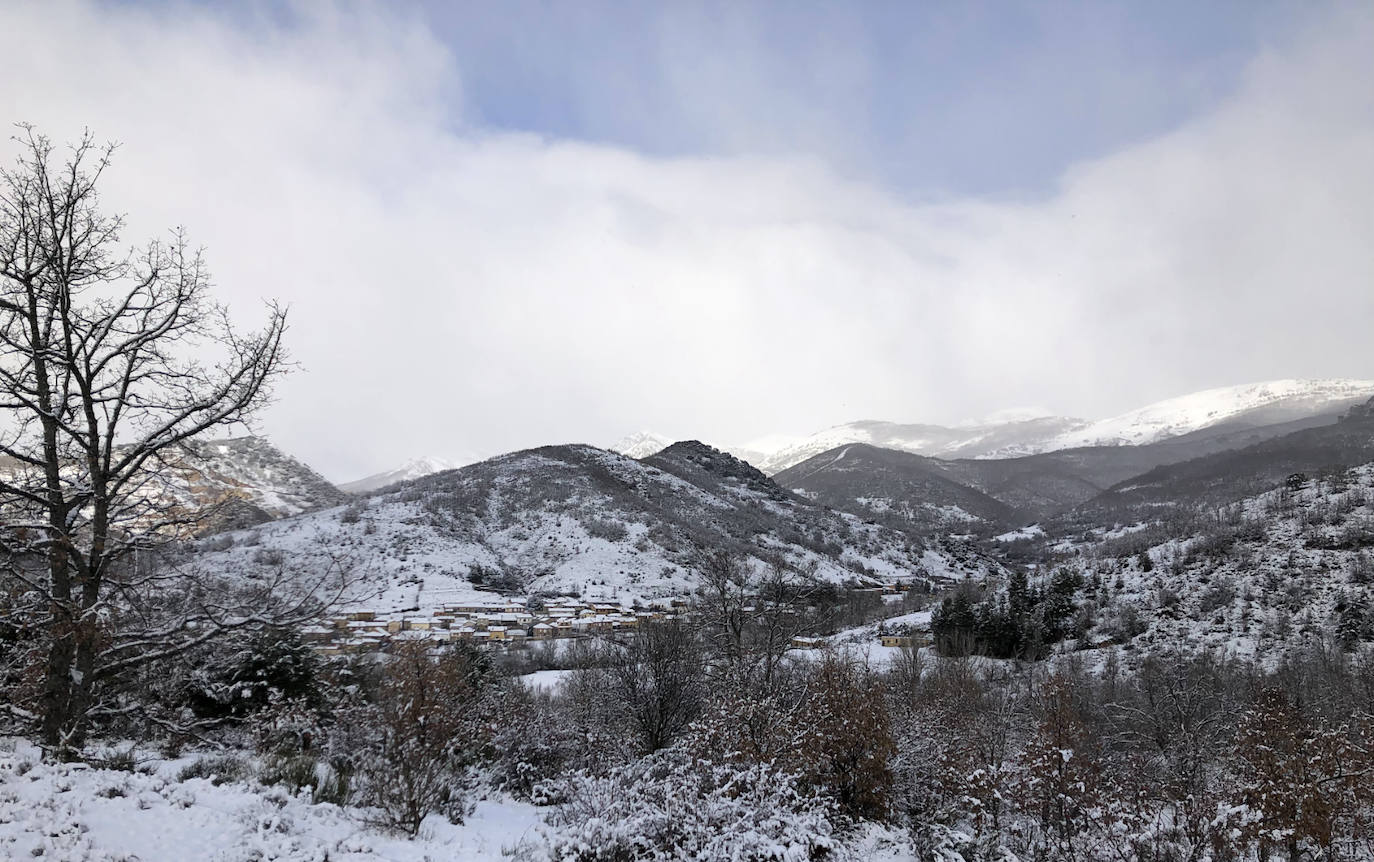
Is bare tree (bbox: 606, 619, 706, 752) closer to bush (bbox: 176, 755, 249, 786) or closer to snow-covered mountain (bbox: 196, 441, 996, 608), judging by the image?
bush (bbox: 176, 755, 249, 786)

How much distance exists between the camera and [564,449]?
11069 centimetres

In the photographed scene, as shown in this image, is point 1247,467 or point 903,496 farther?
point 903,496

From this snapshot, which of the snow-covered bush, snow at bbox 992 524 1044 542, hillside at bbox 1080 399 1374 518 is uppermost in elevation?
the snow-covered bush

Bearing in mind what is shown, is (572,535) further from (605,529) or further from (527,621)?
(527,621)

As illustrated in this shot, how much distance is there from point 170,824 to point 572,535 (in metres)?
69.2

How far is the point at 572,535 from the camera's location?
75.0 metres

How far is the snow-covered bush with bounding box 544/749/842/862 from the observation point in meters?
8.29

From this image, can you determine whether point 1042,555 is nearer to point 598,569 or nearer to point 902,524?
point 902,524

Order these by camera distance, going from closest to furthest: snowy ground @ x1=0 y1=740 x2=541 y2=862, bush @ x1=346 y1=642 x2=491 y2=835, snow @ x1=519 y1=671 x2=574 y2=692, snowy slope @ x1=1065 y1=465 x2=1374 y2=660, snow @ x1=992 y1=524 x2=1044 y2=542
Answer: snowy ground @ x1=0 y1=740 x2=541 y2=862, bush @ x1=346 y1=642 x2=491 y2=835, snow @ x1=519 y1=671 x2=574 y2=692, snowy slope @ x1=1065 y1=465 x2=1374 y2=660, snow @ x1=992 y1=524 x2=1044 y2=542

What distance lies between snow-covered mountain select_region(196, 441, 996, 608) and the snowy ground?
37.1 metres

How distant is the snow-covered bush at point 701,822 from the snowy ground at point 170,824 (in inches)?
54.0

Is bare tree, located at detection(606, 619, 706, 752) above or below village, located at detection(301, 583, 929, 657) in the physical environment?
above

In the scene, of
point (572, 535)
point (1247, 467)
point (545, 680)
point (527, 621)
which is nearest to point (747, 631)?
point (545, 680)

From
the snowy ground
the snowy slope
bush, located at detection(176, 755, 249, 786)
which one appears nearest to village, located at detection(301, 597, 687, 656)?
bush, located at detection(176, 755, 249, 786)
